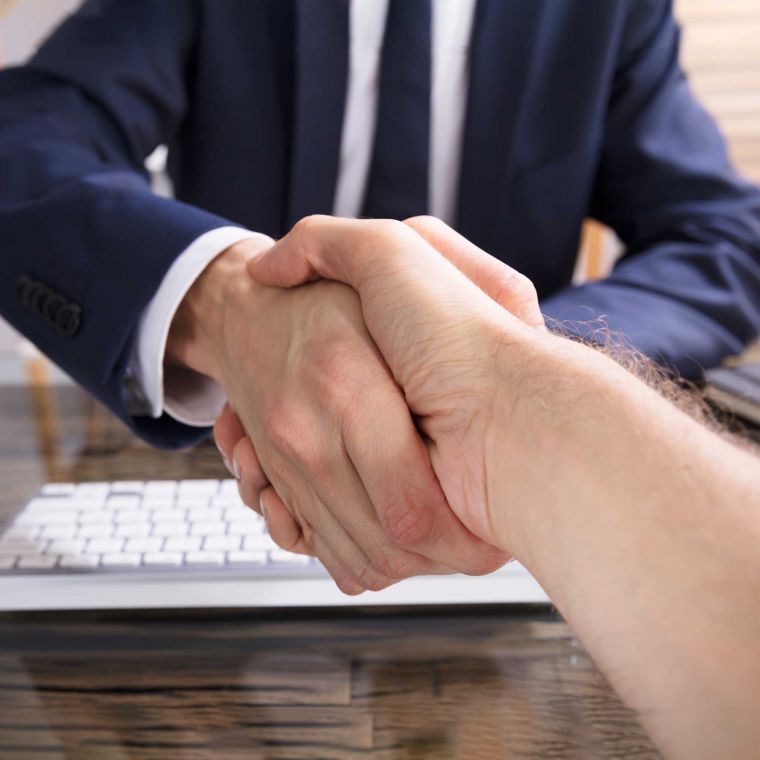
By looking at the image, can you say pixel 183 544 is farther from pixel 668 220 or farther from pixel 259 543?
pixel 668 220

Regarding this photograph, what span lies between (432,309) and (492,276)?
6cm

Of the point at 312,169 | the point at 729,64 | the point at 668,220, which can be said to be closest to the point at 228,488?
the point at 312,169

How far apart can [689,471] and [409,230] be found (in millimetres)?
213

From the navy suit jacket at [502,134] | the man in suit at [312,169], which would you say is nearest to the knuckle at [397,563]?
the man in suit at [312,169]

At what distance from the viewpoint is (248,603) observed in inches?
15.1

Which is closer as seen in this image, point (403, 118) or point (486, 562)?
point (486, 562)

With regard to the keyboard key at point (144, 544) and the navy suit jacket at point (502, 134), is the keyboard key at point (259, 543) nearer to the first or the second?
the keyboard key at point (144, 544)

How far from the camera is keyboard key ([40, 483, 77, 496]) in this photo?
1.58ft

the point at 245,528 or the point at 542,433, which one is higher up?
the point at 542,433

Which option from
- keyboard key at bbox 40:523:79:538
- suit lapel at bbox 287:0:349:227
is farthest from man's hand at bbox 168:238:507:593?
suit lapel at bbox 287:0:349:227

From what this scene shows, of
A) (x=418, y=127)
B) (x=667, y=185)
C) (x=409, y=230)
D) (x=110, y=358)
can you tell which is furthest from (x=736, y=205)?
(x=110, y=358)

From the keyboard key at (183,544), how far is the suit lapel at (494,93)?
2.04 feet

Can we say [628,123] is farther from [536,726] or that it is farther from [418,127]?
[536,726]

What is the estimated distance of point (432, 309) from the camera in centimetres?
36
